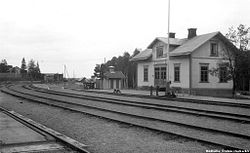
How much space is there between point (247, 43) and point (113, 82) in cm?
2266

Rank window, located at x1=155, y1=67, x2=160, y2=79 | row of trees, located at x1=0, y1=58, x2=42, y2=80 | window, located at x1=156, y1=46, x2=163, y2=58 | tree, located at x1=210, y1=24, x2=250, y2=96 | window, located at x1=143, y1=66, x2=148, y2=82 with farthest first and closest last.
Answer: row of trees, located at x1=0, y1=58, x2=42, y2=80
window, located at x1=143, y1=66, x2=148, y2=82
window, located at x1=156, y1=46, x2=163, y2=58
window, located at x1=155, y1=67, x2=160, y2=79
tree, located at x1=210, y1=24, x2=250, y2=96

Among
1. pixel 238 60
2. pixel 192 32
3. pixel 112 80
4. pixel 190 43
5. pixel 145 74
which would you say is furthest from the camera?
pixel 112 80

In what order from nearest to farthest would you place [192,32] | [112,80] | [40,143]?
[40,143] < [192,32] < [112,80]

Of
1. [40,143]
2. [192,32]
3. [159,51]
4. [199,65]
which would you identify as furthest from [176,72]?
[40,143]

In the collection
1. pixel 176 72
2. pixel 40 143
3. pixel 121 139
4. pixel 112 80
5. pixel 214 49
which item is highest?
pixel 214 49

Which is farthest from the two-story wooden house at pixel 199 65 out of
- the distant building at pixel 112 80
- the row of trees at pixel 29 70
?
the row of trees at pixel 29 70

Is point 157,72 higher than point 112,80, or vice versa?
point 157,72

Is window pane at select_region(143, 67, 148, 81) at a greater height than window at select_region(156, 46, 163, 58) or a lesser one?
lesser

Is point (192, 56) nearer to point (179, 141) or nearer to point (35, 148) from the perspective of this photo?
point (179, 141)

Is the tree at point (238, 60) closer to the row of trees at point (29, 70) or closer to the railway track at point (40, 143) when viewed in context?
the railway track at point (40, 143)

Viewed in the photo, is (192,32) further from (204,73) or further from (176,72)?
(204,73)

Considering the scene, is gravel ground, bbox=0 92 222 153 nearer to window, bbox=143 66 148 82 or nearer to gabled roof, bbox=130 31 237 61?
gabled roof, bbox=130 31 237 61

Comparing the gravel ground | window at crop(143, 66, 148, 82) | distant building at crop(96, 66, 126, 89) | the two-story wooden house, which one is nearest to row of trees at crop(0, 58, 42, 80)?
distant building at crop(96, 66, 126, 89)

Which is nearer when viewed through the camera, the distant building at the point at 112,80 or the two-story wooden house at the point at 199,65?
the two-story wooden house at the point at 199,65
